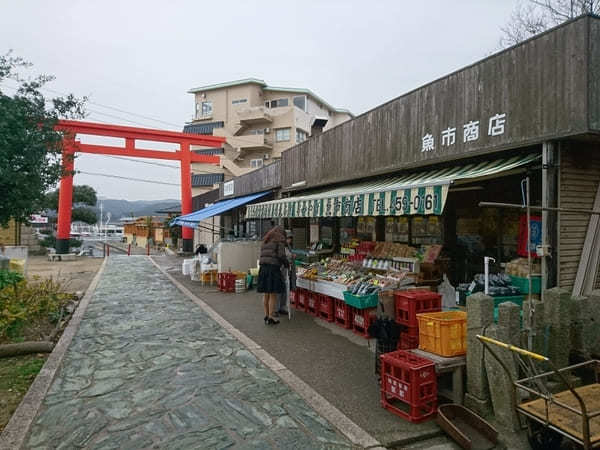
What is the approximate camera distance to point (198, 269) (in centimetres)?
1522

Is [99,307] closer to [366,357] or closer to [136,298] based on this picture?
[136,298]

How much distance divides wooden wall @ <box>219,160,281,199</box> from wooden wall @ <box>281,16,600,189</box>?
529 cm

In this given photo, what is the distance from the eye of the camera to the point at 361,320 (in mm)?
7133

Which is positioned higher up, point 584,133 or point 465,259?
point 584,133

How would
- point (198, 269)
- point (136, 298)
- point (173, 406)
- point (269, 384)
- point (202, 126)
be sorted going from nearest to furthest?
1. point (173, 406)
2. point (269, 384)
3. point (136, 298)
4. point (198, 269)
5. point (202, 126)

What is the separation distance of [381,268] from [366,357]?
8.40ft

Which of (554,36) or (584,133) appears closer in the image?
(584,133)

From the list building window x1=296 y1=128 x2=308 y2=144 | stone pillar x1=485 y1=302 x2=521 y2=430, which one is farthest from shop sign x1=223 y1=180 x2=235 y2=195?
building window x1=296 y1=128 x2=308 y2=144

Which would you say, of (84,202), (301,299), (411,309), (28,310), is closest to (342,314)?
(301,299)

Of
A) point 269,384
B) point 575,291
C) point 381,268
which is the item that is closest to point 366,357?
point 269,384

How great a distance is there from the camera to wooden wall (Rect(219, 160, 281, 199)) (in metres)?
15.1

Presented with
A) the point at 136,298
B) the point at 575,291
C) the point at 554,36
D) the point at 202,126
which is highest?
the point at 202,126

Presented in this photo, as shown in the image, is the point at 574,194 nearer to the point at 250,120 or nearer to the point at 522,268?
the point at 522,268

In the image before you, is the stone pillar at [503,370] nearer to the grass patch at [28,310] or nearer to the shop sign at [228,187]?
the grass patch at [28,310]
